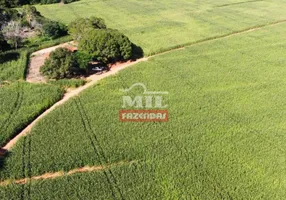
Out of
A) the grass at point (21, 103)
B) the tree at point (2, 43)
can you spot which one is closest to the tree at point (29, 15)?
the tree at point (2, 43)

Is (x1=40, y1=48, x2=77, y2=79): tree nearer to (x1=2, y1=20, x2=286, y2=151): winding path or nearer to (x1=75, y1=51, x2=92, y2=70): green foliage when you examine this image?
(x1=75, y1=51, x2=92, y2=70): green foliage

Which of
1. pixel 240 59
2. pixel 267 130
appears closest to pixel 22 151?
pixel 267 130

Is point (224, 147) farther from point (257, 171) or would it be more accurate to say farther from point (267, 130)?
point (267, 130)

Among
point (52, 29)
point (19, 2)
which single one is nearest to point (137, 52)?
point (52, 29)

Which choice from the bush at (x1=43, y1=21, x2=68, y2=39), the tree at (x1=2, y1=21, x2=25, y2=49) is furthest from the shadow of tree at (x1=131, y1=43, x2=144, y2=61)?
the tree at (x1=2, y1=21, x2=25, y2=49)

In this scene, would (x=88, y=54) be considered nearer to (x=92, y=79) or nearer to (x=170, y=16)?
(x=92, y=79)
